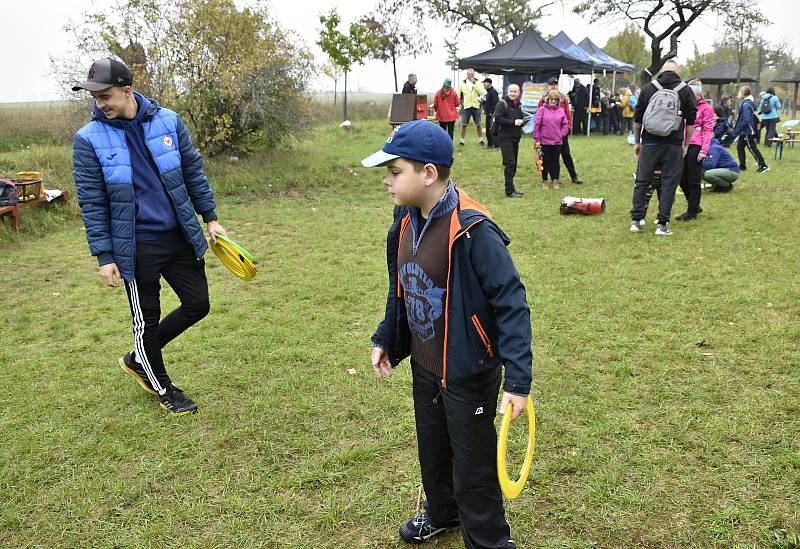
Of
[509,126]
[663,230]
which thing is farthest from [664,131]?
[509,126]

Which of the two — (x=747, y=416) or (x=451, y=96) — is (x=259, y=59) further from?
(x=747, y=416)

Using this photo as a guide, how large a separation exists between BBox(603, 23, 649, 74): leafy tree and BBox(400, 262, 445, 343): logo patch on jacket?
151 ft

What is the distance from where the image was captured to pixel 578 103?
827 inches

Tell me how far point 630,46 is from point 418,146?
47.4 metres

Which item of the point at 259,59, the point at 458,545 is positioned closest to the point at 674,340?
Result: the point at 458,545

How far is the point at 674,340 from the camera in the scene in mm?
4871

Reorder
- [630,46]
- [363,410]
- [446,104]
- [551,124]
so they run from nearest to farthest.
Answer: [363,410] → [551,124] → [446,104] → [630,46]

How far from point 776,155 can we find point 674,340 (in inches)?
510

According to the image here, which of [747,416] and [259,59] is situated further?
[259,59]

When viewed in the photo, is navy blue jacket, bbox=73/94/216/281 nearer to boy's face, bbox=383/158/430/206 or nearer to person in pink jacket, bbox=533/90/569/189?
boy's face, bbox=383/158/430/206

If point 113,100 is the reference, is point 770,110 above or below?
above

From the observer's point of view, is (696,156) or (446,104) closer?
(696,156)

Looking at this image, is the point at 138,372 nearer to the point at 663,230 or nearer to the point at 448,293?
the point at 448,293

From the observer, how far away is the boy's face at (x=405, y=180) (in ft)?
7.43
